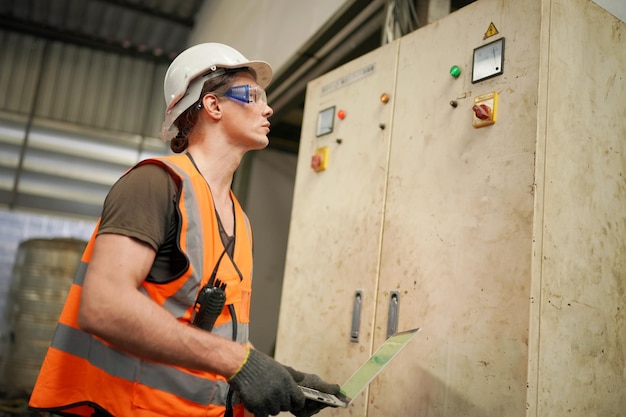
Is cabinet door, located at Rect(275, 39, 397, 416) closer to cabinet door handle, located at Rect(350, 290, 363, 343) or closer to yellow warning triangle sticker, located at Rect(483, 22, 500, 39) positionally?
cabinet door handle, located at Rect(350, 290, 363, 343)

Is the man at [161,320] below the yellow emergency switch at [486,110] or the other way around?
below

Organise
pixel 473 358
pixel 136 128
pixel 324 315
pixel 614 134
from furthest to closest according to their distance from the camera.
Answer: pixel 136 128, pixel 324 315, pixel 614 134, pixel 473 358

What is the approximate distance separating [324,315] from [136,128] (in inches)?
201

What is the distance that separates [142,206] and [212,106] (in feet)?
1.82

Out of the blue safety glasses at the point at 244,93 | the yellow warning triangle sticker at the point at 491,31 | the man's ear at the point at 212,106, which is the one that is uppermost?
the yellow warning triangle sticker at the point at 491,31

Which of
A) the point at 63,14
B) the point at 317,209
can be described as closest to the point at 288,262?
the point at 317,209

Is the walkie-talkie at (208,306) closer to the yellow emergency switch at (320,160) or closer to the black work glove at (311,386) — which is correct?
the black work glove at (311,386)

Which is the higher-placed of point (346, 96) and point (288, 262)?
point (346, 96)

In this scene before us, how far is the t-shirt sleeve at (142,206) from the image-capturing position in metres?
1.15

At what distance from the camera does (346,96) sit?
2299 mm

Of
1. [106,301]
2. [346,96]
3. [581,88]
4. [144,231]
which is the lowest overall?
[106,301]

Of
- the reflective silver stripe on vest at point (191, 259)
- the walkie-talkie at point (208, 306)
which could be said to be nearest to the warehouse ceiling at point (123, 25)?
the reflective silver stripe on vest at point (191, 259)

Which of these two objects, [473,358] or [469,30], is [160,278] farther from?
[469,30]

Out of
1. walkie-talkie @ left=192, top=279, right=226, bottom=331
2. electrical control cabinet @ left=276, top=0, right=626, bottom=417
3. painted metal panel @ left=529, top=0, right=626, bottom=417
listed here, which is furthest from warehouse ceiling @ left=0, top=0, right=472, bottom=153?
walkie-talkie @ left=192, top=279, right=226, bottom=331
